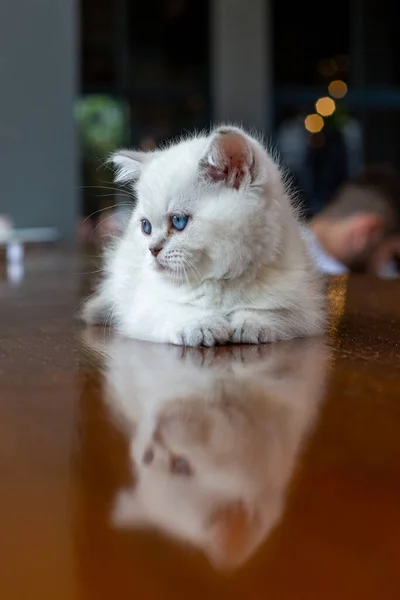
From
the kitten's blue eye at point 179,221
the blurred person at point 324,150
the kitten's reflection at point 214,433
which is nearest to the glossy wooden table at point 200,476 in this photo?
the kitten's reflection at point 214,433

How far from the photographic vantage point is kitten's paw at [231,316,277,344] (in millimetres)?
913

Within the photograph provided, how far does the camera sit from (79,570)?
0.33 m

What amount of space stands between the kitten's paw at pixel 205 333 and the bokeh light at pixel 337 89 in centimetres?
556

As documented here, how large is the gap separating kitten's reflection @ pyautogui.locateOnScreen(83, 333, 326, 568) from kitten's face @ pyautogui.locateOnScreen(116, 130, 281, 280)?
14 cm

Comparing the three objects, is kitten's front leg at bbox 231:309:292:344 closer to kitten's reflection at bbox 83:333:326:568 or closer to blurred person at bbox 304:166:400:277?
kitten's reflection at bbox 83:333:326:568

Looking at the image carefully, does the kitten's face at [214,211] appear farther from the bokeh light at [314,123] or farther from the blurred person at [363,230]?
the bokeh light at [314,123]

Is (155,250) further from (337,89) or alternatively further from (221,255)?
(337,89)

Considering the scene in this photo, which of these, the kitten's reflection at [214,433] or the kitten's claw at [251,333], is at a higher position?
the kitten's claw at [251,333]

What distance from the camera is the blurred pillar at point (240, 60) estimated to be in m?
5.58

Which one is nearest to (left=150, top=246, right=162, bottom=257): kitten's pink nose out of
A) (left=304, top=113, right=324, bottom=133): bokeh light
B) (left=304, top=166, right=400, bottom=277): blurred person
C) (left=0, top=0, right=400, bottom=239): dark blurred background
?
(left=304, top=166, right=400, bottom=277): blurred person

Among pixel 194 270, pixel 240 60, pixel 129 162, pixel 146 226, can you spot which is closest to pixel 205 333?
pixel 194 270

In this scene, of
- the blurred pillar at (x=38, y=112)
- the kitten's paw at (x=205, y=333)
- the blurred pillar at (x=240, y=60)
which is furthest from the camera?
the blurred pillar at (x=240, y=60)

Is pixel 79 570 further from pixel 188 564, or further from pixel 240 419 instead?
pixel 240 419

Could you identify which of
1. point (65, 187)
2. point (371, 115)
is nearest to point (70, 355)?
point (65, 187)
